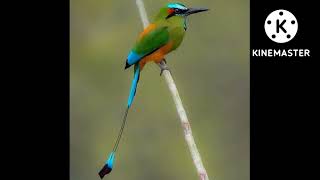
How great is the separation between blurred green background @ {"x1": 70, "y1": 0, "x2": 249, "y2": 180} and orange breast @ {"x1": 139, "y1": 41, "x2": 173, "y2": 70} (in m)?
1.67

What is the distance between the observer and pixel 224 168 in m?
5.59

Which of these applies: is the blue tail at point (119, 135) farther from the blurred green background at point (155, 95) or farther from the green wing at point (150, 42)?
the blurred green background at point (155, 95)

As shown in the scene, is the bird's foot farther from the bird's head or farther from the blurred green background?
the blurred green background

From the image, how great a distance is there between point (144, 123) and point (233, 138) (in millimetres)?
917

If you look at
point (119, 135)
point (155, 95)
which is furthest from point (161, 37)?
point (155, 95)

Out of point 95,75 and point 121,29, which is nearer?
point 121,29

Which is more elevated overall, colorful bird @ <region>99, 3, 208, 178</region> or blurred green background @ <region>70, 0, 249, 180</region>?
colorful bird @ <region>99, 3, 208, 178</region>
